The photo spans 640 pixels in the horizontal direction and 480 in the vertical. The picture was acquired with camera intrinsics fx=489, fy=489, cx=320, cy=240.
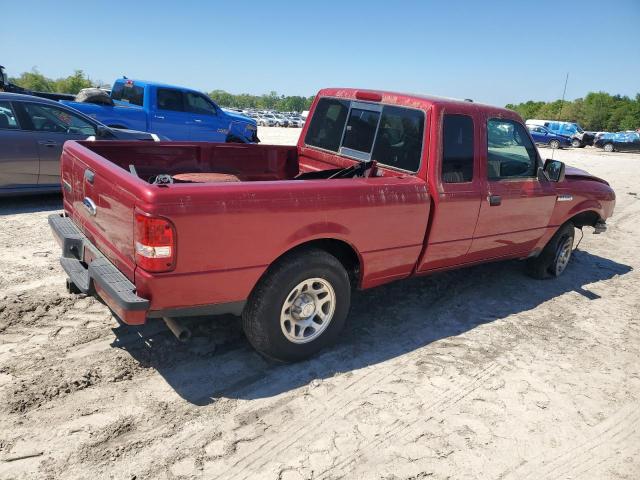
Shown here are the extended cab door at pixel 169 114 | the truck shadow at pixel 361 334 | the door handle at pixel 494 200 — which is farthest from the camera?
the extended cab door at pixel 169 114

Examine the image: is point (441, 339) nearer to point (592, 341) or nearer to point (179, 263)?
point (592, 341)

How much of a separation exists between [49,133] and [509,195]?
20.4ft

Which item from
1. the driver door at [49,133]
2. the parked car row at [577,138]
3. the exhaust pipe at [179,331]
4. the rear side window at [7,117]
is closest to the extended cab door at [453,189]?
the exhaust pipe at [179,331]

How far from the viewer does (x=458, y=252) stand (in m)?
4.43

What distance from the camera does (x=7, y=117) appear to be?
21.9 feet

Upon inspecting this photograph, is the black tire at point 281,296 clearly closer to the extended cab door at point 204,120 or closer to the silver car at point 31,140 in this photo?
the silver car at point 31,140

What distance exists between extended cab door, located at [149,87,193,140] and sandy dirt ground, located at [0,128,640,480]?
687 centimetres

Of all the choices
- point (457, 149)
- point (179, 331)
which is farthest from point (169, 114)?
point (179, 331)

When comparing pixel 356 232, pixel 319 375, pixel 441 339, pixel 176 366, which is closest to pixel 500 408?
pixel 441 339

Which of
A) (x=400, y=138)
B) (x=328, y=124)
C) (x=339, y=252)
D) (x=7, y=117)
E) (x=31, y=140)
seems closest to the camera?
(x=339, y=252)

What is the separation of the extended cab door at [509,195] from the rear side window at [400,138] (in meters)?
0.72

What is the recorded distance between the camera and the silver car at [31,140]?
21.8 ft

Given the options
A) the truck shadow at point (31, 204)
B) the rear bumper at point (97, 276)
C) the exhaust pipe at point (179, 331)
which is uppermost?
the rear bumper at point (97, 276)

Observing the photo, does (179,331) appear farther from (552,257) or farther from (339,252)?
(552,257)
